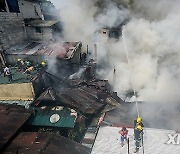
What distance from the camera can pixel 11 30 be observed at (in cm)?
2584

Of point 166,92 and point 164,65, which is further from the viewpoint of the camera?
point 164,65

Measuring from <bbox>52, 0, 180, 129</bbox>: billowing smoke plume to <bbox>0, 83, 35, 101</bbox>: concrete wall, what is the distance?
11.1 metres

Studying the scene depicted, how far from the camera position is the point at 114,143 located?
11359mm

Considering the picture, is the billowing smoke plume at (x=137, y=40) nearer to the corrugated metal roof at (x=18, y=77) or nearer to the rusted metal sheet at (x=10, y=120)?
the corrugated metal roof at (x=18, y=77)

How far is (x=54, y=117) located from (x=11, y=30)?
15.0m

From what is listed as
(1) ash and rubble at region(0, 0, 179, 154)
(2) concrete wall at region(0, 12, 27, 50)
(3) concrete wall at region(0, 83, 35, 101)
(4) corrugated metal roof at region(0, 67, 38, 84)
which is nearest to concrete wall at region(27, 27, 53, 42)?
(1) ash and rubble at region(0, 0, 179, 154)

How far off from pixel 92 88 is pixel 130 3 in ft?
54.3

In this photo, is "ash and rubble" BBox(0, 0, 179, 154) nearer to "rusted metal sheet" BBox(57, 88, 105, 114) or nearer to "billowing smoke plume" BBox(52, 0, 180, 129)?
"rusted metal sheet" BBox(57, 88, 105, 114)

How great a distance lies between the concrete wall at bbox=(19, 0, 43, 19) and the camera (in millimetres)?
28291

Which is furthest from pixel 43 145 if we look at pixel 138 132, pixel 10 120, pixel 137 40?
pixel 137 40

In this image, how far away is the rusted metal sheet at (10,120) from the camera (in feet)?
41.8

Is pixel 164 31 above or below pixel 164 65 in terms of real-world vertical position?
above

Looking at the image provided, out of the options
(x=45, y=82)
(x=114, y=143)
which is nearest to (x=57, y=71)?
(x=45, y=82)

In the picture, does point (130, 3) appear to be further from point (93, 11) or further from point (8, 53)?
point (8, 53)
